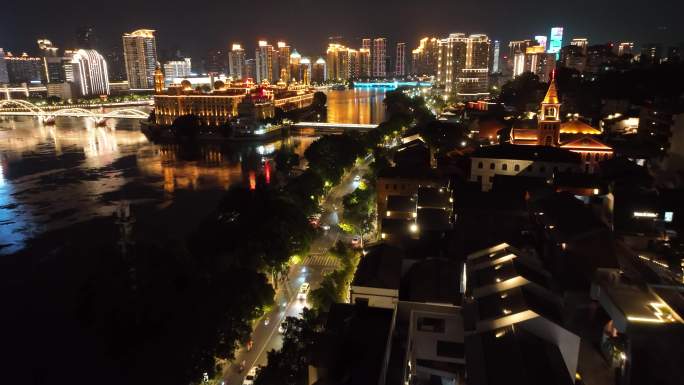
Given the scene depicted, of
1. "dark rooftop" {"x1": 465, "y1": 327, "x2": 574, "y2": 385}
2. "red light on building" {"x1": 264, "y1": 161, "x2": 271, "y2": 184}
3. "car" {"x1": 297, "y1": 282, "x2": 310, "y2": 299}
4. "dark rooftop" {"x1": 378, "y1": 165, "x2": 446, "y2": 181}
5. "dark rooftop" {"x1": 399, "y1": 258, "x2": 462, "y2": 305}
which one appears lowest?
"red light on building" {"x1": 264, "y1": 161, "x2": 271, "y2": 184}

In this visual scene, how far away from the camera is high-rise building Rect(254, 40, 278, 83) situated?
64938 mm

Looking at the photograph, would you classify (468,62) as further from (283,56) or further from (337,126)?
(283,56)

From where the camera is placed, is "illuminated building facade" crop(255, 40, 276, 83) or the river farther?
"illuminated building facade" crop(255, 40, 276, 83)

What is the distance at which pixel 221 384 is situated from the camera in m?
5.43

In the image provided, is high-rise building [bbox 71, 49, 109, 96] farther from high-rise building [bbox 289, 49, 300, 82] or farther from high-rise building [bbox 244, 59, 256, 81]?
high-rise building [bbox 289, 49, 300, 82]

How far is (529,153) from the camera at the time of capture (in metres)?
11.5

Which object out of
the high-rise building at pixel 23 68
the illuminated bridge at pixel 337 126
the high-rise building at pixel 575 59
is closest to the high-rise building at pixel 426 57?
the high-rise building at pixel 575 59

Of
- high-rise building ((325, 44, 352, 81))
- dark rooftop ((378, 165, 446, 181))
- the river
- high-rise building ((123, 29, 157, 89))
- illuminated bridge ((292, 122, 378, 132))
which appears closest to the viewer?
dark rooftop ((378, 165, 446, 181))

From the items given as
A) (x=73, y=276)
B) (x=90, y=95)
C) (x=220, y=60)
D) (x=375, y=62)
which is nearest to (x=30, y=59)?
(x=90, y=95)

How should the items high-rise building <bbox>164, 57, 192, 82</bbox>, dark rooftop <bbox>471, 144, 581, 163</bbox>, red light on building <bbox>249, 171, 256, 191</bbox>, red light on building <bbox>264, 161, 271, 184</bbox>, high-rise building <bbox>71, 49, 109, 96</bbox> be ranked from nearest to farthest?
dark rooftop <bbox>471, 144, 581, 163</bbox> → red light on building <bbox>249, 171, 256, 191</bbox> → red light on building <bbox>264, 161, 271, 184</bbox> → high-rise building <bbox>71, 49, 109, 96</bbox> → high-rise building <bbox>164, 57, 192, 82</bbox>

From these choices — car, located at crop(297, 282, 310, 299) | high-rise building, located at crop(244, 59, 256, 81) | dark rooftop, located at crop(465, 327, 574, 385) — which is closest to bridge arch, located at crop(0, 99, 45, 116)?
high-rise building, located at crop(244, 59, 256, 81)

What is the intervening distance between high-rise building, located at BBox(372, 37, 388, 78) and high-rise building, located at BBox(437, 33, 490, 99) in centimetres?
3892

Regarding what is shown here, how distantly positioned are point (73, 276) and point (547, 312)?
892cm

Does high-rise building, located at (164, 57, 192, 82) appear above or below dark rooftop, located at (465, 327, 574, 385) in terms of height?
above
